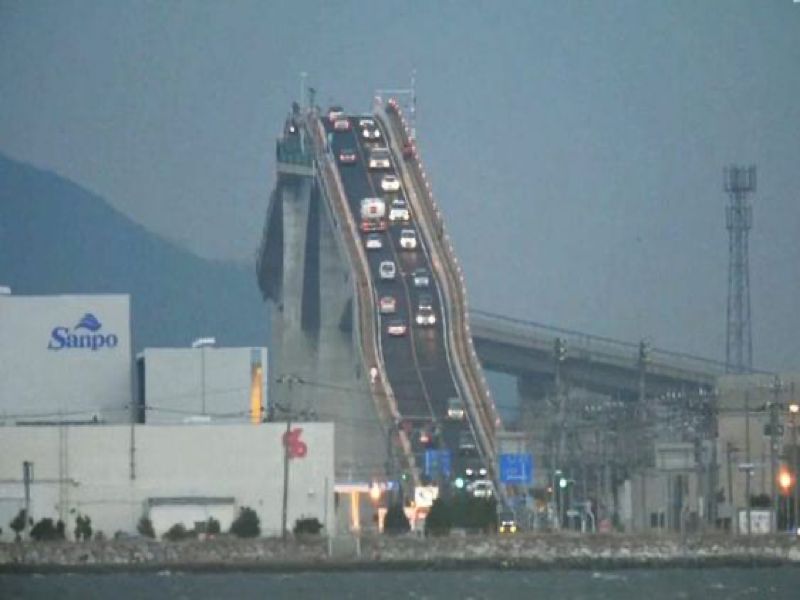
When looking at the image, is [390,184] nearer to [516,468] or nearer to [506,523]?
[516,468]

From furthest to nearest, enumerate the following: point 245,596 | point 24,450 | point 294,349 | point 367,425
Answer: point 294,349, point 367,425, point 24,450, point 245,596

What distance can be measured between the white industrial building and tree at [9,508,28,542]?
8280mm

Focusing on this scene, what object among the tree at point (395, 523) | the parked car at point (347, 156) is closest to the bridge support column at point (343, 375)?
the parked car at point (347, 156)

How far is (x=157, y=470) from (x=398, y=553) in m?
5.67

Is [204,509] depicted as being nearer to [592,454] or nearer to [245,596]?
[245,596]

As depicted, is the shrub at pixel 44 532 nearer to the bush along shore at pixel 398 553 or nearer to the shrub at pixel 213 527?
the bush along shore at pixel 398 553

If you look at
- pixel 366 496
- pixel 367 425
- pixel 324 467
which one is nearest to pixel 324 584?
pixel 324 467

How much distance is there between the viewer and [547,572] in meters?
44.8

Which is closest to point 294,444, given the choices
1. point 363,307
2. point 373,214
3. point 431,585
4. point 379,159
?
point 431,585

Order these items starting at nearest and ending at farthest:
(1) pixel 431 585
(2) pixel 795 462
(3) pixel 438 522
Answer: (1) pixel 431 585 < (3) pixel 438 522 < (2) pixel 795 462

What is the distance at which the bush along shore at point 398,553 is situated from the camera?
43.9 m

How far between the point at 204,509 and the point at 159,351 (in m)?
9.65

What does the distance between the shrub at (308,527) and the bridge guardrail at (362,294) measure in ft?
66.4

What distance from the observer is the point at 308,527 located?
152 ft
